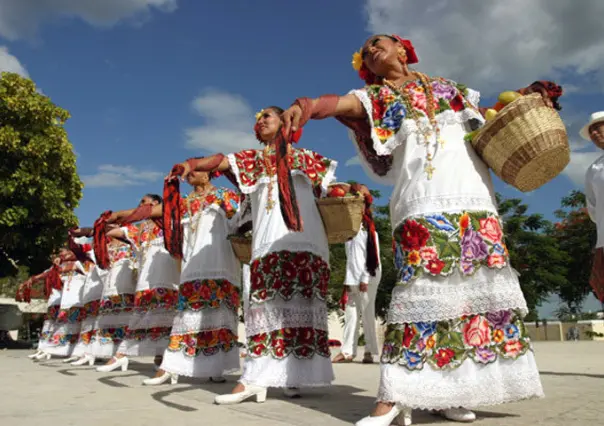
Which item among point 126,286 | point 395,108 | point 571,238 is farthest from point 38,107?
point 571,238

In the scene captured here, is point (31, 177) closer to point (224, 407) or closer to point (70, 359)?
point (70, 359)

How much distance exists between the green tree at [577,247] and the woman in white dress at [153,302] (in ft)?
70.4

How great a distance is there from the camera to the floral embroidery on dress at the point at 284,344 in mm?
3902

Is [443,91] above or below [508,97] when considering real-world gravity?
above

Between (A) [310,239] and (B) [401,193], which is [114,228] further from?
(B) [401,193]

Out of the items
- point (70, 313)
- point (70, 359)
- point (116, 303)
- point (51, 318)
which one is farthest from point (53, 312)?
point (116, 303)

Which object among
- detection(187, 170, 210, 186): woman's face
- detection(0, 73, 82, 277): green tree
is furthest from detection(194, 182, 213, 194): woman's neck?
detection(0, 73, 82, 277): green tree

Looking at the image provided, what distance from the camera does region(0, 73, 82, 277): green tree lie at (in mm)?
15031

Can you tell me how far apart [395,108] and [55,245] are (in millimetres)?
15028

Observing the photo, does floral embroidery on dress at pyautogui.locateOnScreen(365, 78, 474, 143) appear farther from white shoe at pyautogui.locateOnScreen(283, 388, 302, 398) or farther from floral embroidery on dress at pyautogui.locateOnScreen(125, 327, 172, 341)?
floral embroidery on dress at pyautogui.locateOnScreen(125, 327, 172, 341)

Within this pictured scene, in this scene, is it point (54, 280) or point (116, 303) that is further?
point (54, 280)

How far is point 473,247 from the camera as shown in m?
2.72

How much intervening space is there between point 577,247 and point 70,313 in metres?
22.5

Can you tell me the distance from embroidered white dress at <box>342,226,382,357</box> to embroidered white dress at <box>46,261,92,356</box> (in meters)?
4.66
